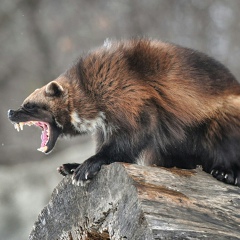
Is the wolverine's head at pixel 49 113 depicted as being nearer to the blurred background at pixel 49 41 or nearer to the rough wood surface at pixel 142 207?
the rough wood surface at pixel 142 207

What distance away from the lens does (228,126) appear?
442 centimetres

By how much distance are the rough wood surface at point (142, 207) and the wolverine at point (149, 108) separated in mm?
411

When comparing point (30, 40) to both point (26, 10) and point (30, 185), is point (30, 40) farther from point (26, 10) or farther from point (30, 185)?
point (30, 185)

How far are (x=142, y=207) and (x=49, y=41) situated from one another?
7.04 metres

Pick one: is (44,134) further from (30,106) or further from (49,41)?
(49,41)

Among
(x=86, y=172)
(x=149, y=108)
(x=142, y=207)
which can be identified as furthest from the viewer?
(x=149, y=108)

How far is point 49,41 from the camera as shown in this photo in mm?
10070

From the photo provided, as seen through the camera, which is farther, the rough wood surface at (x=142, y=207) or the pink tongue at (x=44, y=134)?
the pink tongue at (x=44, y=134)

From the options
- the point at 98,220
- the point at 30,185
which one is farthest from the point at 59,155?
the point at 98,220

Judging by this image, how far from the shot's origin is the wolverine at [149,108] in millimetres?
4320

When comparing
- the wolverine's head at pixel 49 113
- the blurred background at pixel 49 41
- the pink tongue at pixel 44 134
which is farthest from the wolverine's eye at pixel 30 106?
the blurred background at pixel 49 41

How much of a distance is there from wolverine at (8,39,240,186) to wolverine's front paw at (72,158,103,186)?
227 mm

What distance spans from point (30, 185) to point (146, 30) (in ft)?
8.39

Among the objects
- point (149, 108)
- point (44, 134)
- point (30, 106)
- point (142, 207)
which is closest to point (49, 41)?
point (30, 106)
